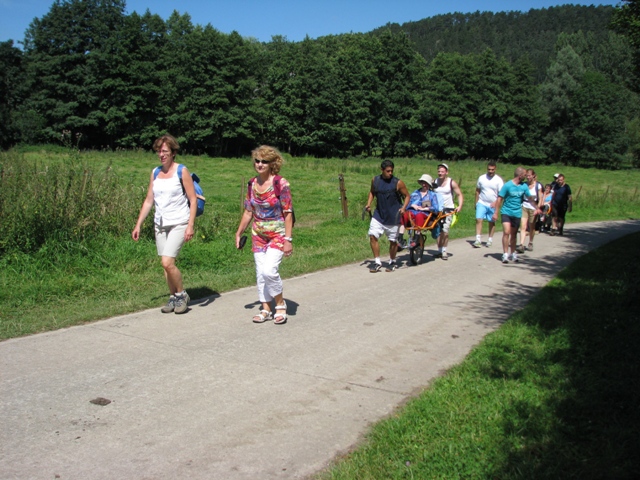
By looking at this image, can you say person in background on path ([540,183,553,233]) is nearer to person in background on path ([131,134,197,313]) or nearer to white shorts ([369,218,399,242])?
white shorts ([369,218,399,242])

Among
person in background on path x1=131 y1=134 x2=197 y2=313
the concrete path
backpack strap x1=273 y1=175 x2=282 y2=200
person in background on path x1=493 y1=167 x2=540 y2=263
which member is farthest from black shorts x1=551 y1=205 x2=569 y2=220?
person in background on path x1=131 y1=134 x2=197 y2=313

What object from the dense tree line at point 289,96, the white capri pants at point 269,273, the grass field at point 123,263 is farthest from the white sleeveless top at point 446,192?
the dense tree line at point 289,96

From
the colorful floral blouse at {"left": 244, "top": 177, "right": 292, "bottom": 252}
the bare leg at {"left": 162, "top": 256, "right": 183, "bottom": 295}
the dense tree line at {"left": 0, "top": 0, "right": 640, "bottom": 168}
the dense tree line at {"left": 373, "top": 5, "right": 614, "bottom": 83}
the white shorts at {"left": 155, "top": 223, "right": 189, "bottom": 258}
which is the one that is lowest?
the bare leg at {"left": 162, "top": 256, "right": 183, "bottom": 295}

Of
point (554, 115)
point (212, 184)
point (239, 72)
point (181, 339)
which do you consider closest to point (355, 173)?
point (212, 184)

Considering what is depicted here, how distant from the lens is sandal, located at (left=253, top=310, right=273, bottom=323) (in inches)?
286

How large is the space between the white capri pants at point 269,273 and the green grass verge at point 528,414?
2.38 meters

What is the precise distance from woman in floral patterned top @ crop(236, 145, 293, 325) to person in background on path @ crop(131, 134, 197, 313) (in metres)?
0.78

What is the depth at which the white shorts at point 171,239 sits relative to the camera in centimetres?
747

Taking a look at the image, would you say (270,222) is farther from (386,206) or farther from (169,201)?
(386,206)

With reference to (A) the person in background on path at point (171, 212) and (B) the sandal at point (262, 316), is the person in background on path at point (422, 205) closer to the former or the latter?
→ (B) the sandal at point (262, 316)

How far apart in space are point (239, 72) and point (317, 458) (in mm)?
64386

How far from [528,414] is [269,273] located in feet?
11.2

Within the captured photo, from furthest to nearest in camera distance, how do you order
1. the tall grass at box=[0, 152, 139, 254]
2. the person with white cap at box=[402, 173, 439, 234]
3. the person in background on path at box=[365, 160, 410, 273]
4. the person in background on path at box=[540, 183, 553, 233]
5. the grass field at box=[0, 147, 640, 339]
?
the person in background on path at box=[540, 183, 553, 233], the person with white cap at box=[402, 173, 439, 234], the person in background on path at box=[365, 160, 410, 273], the tall grass at box=[0, 152, 139, 254], the grass field at box=[0, 147, 640, 339]

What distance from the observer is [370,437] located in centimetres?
435
